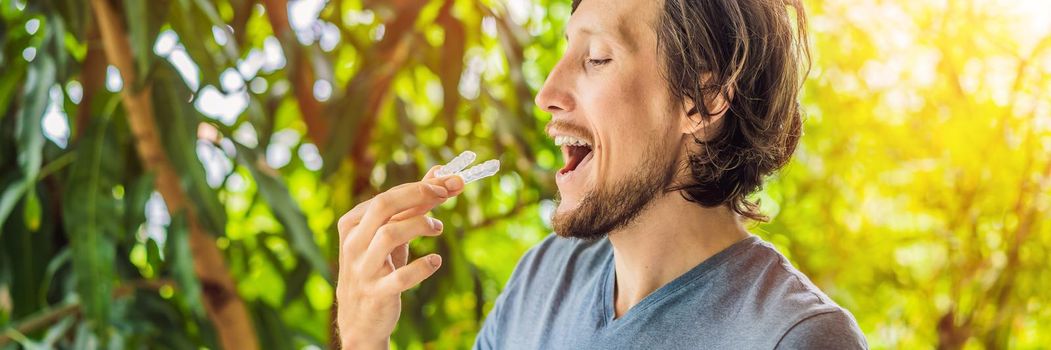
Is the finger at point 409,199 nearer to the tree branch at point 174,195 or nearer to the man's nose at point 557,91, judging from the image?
the man's nose at point 557,91

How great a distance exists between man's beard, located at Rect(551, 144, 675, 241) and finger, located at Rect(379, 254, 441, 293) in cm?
15

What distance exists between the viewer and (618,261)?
3.33 feet

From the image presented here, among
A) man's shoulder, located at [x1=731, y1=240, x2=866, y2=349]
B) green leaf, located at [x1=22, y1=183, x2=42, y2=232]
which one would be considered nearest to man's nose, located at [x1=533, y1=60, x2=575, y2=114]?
man's shoulder, located at [x1=731, y1=240, x2=866, y2=349]

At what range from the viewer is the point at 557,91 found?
98 cm

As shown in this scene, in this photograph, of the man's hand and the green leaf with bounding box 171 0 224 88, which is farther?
the green leaf with bounding box 171 0 224 88

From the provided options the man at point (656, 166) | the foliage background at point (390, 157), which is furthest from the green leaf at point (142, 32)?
the man at point (656, 166)

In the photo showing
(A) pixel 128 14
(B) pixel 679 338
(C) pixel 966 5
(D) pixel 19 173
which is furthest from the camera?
(C) pixel 966 5

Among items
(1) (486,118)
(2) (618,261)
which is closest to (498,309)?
(2) (618,261)

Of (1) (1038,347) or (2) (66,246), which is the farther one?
(1) (1038,347)

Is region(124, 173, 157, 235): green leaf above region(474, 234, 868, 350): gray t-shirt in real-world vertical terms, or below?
below

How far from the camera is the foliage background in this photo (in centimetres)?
146

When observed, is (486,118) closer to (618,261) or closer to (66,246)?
(66,246)

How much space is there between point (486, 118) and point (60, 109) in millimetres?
720

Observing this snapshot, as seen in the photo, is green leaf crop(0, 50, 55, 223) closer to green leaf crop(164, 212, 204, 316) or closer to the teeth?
green leaf crop(164, 212, 204, 316)
